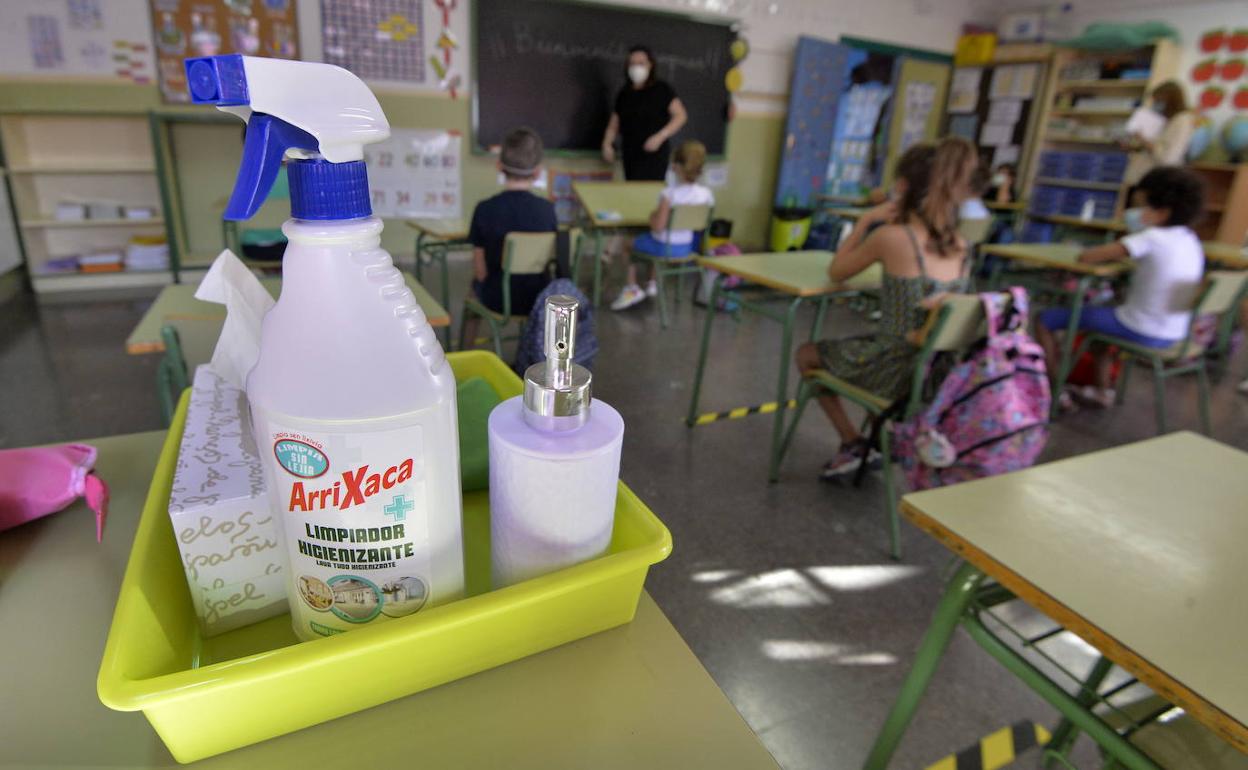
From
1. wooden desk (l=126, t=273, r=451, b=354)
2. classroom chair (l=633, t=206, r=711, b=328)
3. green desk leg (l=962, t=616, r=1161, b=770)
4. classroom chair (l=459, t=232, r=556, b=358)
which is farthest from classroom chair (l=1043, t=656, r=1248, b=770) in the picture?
classroom chair (l=633, t=206, r=711, b=328)

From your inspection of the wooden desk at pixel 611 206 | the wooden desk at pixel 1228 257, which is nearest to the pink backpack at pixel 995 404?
the wooden desk at pixel 611 206

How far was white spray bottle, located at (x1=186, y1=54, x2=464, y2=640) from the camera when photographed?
375 mm

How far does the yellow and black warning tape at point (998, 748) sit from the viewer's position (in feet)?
4.51

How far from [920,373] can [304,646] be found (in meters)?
1.86

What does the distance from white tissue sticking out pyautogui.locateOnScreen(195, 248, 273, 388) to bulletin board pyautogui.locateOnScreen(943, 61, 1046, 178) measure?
7.65 m

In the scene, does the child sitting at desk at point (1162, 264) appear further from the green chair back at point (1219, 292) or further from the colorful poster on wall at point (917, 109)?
the colorful poster on wall at point (917, 109)

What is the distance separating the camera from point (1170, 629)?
2.32 feet

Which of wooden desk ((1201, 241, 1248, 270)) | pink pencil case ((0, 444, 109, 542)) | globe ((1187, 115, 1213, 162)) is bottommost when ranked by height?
wooden desk ((1201, 241, 1248, 270))

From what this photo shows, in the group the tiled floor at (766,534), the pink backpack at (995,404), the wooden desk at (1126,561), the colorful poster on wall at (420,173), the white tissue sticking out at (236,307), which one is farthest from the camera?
the colorful poster on wall at (420,173)

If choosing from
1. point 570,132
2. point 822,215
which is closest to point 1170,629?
point 570,132

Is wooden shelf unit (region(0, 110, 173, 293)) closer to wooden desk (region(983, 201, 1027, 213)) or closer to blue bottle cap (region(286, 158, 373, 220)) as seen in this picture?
blue bottle cap (region(286, 158, 373, 220))

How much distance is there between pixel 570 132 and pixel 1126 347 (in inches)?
159

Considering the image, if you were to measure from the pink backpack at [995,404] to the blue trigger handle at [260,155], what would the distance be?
70.6 inches

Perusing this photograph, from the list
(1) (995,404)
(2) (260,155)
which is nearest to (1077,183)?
(1) (995,404)
